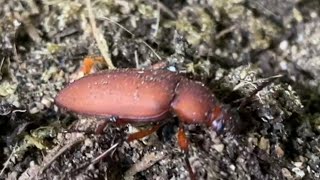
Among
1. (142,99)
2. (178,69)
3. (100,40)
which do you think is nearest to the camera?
(142,99)

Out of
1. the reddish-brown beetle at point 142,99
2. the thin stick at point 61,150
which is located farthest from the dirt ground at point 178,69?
the reddish-brown beetle at point 142,99

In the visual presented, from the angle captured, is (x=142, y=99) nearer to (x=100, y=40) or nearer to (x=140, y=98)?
(x=140, y=98)

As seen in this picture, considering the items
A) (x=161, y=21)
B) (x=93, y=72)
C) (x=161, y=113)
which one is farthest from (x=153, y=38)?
(x=161, y=113)

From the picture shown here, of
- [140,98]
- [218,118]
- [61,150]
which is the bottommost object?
[61,150]

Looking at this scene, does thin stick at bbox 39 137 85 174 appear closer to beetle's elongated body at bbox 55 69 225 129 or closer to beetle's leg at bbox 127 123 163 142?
beetle's elongated body at bbox 55 69 225 129

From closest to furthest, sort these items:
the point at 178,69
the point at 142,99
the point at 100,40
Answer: the point at 142,99 → the point at 178,69 → the point at 100,40

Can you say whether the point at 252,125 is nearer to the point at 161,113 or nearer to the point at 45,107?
the point at 161,113

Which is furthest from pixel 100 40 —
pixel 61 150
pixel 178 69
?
pixel 61 150

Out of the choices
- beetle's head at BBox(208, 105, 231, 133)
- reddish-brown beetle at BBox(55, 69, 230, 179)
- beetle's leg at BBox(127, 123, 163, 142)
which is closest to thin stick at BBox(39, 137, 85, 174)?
reddish-brown beetle at BBox(55, 69, 230, 179)
